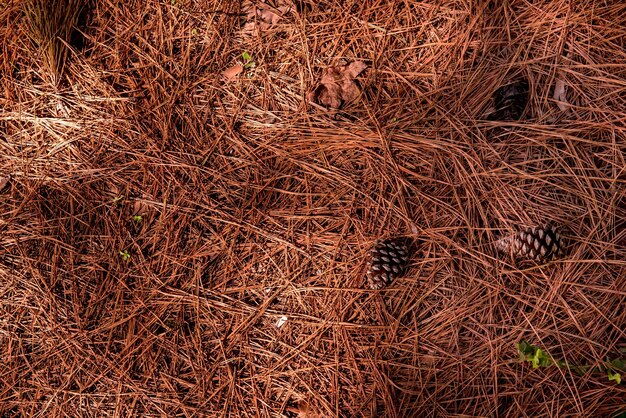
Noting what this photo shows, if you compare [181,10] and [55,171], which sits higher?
[181,10]

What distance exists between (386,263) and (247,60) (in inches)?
42.2

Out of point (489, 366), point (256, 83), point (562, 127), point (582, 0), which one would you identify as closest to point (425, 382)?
point (489, 366)

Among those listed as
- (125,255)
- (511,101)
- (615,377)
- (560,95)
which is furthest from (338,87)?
(615,377)

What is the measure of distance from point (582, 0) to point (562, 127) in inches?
19.2

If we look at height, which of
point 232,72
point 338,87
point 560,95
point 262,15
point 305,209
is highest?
→ point 560,95

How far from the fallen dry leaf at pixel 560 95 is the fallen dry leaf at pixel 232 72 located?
1270 mm

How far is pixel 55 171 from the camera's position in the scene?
6.82 feet

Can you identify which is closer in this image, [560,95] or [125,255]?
[560,95]

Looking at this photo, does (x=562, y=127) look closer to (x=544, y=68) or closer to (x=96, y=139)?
(x=544, y=68)

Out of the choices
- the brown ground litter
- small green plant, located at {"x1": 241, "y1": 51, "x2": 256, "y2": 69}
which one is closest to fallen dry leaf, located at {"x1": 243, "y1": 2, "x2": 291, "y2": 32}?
the brown ground litter

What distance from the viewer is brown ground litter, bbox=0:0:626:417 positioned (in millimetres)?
1639

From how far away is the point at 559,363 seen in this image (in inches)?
59.4

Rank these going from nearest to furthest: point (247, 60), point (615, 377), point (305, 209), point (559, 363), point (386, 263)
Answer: point (615, 377) < point (559, 363) < point (386, 263) < point (305, 209) < point (247, 60)

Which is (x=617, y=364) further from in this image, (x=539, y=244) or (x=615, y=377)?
(x=539, y=244)
